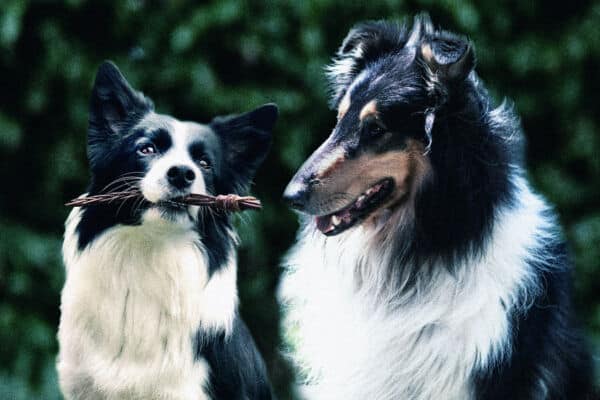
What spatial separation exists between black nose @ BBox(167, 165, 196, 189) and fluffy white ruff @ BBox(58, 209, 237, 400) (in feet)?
0.49

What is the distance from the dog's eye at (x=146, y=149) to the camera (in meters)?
2.83

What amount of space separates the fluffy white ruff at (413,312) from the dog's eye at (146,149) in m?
0.78

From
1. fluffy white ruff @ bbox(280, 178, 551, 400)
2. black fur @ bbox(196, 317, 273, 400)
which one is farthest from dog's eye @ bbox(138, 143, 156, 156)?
fluffy white ruff @ bbox(280, 178, 551, 400)

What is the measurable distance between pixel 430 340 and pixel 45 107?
2596 millimetres

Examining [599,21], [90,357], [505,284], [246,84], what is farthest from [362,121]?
[599,21]

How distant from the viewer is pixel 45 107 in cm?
495

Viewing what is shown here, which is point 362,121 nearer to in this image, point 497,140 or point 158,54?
point 497,140

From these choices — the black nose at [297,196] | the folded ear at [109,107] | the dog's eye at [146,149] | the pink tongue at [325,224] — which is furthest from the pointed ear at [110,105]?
the pink tongue at [325,224]

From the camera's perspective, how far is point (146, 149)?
284 centimetres

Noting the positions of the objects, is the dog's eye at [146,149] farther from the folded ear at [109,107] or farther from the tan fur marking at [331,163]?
the tan fur marking at [331,163]

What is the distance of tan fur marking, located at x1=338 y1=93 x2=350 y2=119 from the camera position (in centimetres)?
310

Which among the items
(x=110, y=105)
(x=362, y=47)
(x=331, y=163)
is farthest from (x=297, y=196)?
(x=362, y=47)

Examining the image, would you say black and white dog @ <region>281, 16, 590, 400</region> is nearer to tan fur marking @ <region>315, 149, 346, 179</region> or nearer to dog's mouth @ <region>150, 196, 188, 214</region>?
tan fur marking @ <region>315, 149, 346, 179</region>

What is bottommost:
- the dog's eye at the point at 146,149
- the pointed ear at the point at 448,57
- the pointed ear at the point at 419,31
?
the dog's eye at the point at 146,149
